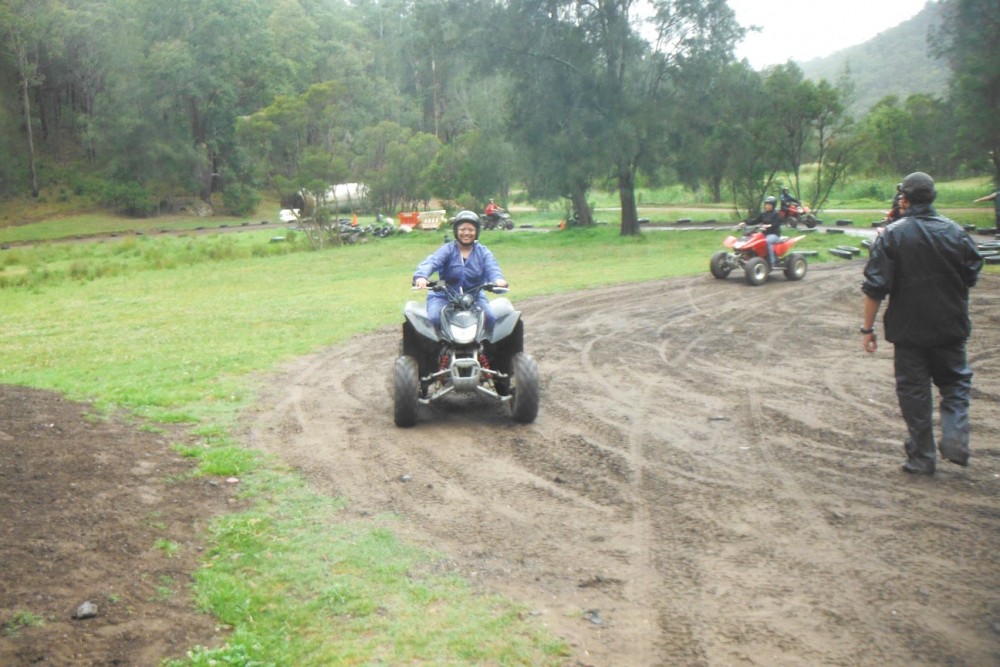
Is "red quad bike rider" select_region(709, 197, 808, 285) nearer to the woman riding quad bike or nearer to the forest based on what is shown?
the woman riding quad bike

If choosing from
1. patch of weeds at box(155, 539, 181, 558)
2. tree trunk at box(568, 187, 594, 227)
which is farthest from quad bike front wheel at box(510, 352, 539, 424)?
tree trunk at box(568, 187, 594, 227)

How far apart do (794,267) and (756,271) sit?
0.95 metres

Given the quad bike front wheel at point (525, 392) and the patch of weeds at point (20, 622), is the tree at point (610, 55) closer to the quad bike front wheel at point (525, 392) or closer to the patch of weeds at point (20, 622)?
the quad bike front wheel at point (525, 392)

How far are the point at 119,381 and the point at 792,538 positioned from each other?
759cm

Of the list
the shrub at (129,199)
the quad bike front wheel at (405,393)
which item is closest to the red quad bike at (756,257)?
the quad bike front wheel at (405,393)

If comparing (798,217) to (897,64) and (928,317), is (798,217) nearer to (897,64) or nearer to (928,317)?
(928,317)

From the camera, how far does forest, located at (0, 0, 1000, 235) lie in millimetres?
28719

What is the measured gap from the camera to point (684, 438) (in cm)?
743

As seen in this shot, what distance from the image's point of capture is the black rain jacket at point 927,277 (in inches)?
246

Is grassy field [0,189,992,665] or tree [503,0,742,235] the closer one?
grassy field [0,189,992,665]

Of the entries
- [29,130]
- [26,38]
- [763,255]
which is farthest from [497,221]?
[26,38]

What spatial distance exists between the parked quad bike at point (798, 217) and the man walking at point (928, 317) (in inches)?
549

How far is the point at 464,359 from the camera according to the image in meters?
7.89

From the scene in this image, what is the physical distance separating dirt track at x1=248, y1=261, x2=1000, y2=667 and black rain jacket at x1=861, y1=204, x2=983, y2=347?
0.96 meters
